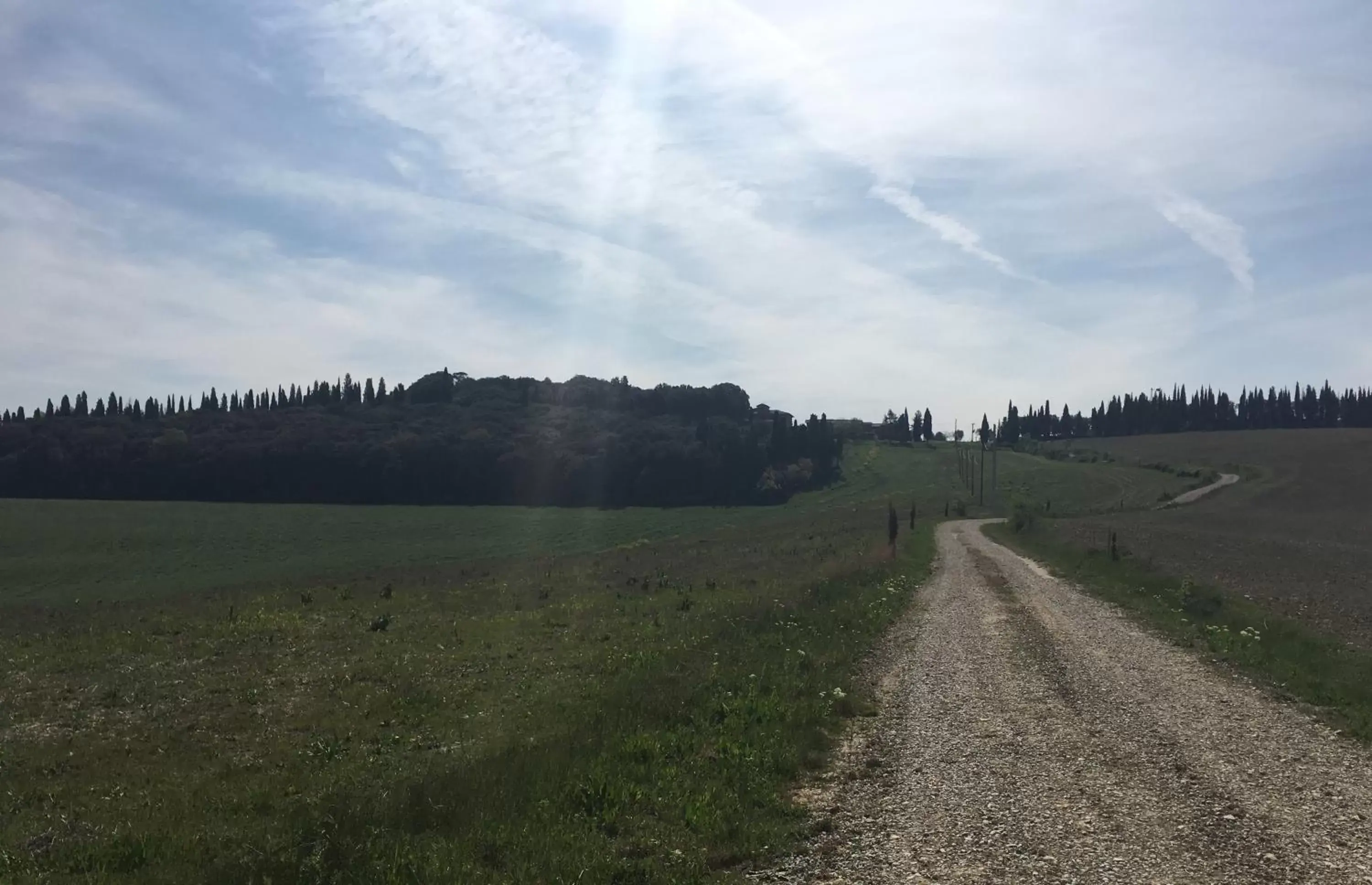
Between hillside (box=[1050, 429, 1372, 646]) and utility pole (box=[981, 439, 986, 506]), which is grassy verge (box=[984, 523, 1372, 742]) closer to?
hillside (box=[1050, 429, 1372, 646])

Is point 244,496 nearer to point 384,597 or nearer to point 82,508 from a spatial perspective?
point 82,508

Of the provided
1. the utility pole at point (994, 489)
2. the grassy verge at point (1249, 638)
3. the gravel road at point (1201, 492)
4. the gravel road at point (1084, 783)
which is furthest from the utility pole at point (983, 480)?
the gravel road at point (1084, 783)

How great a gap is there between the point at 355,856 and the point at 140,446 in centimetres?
14836

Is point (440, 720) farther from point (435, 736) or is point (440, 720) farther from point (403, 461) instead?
point (403, 461)

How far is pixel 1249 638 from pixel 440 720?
1591cm

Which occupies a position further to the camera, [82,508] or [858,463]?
[858,463]

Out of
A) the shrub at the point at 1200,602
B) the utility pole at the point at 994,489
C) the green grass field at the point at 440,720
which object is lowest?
the green grass field at the point at 440,720

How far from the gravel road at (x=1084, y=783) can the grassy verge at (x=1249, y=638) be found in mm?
706

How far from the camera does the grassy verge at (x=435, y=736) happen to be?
8.45 metres

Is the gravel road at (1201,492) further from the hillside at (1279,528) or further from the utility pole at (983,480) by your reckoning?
the utility pole at (983,480)

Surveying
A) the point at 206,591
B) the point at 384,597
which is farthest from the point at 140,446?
the point at 384,597

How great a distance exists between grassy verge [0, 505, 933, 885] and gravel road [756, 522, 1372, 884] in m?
0.85

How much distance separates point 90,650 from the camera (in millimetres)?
26188

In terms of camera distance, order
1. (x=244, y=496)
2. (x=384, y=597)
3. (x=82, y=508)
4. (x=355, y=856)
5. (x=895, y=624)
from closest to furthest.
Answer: (x=355, y=856) < (x=895, y=624) < (x=384, y=597) < (x=82, y=508) < (x=244, y=496)
